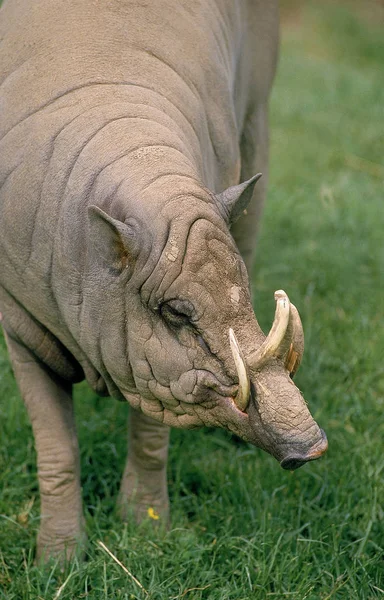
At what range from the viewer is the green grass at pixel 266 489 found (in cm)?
334

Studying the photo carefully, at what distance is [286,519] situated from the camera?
146 inches

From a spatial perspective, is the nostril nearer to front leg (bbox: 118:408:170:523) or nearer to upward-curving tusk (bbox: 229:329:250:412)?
upward-curving tusk (bbox: 229:329:250:412)

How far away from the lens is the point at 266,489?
3857 mm

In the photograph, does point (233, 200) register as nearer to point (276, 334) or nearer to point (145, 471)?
point (276, 334)

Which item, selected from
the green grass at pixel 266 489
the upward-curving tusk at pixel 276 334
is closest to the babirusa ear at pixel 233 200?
the upward-curving tusk at pixel 276 334

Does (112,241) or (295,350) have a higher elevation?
(112,241)

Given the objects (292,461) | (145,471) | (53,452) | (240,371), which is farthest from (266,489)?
(240,371)

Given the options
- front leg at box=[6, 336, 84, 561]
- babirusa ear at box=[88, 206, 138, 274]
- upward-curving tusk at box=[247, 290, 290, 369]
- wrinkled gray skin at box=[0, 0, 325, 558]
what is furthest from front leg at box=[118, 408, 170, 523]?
upward-curving tusk at box=[247, 290, 290, 369]

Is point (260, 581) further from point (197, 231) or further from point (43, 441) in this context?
point (197, 231)

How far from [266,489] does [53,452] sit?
0.87 m

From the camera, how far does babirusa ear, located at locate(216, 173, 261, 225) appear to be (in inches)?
111

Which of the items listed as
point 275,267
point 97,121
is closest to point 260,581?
point 97,121

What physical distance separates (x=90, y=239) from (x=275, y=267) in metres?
3.21

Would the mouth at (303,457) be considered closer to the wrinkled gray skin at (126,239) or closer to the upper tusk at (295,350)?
the wrinkled gray skin at (126,239)
